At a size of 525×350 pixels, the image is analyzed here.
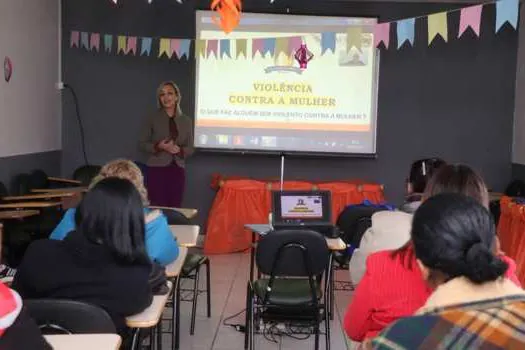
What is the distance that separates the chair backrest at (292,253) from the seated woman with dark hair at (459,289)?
75.8 inches

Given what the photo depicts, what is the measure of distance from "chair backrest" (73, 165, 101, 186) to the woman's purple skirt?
2.40 feet

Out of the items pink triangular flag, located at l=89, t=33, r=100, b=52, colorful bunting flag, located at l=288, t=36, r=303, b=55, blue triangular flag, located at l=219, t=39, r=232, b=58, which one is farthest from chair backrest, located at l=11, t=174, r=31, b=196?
colorful bunting flag, located at l=288, t=36, r=303, b=55

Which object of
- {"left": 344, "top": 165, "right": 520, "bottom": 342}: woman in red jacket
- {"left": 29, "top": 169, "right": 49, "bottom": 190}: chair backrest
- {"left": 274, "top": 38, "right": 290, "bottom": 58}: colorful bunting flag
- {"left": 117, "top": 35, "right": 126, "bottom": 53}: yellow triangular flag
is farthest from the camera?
{"left": 117, "top": 35, "right": 126, "bottom": 53}: yellow triangular flag

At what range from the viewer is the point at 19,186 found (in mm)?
5309

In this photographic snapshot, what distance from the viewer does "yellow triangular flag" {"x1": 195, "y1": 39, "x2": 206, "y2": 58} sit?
5889 millimetres

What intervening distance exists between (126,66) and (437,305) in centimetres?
603

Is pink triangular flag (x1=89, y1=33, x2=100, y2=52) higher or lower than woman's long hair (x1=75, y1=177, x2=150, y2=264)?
higher

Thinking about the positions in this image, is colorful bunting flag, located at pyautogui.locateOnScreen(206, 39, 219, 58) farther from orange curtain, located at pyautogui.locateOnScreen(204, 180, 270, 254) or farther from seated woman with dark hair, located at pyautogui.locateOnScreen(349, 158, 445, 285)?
seated woman with dark hair, located at pyautogui.locateOnScreen(349, 158, 445, 285)

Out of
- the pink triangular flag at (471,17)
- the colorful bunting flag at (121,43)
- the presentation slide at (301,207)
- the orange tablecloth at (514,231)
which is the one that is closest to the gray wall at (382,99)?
the colorful bunting flag at (121,43)

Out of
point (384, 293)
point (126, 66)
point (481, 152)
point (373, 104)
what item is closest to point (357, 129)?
point (373, 104)

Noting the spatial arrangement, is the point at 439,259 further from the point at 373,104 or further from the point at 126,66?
the point at 126,66

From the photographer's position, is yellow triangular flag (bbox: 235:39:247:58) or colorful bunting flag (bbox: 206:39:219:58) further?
colorful bunting flag (bbox: 206:39:219:58)

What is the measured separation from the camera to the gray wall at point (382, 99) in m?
6.62

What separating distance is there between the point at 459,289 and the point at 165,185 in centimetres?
467
